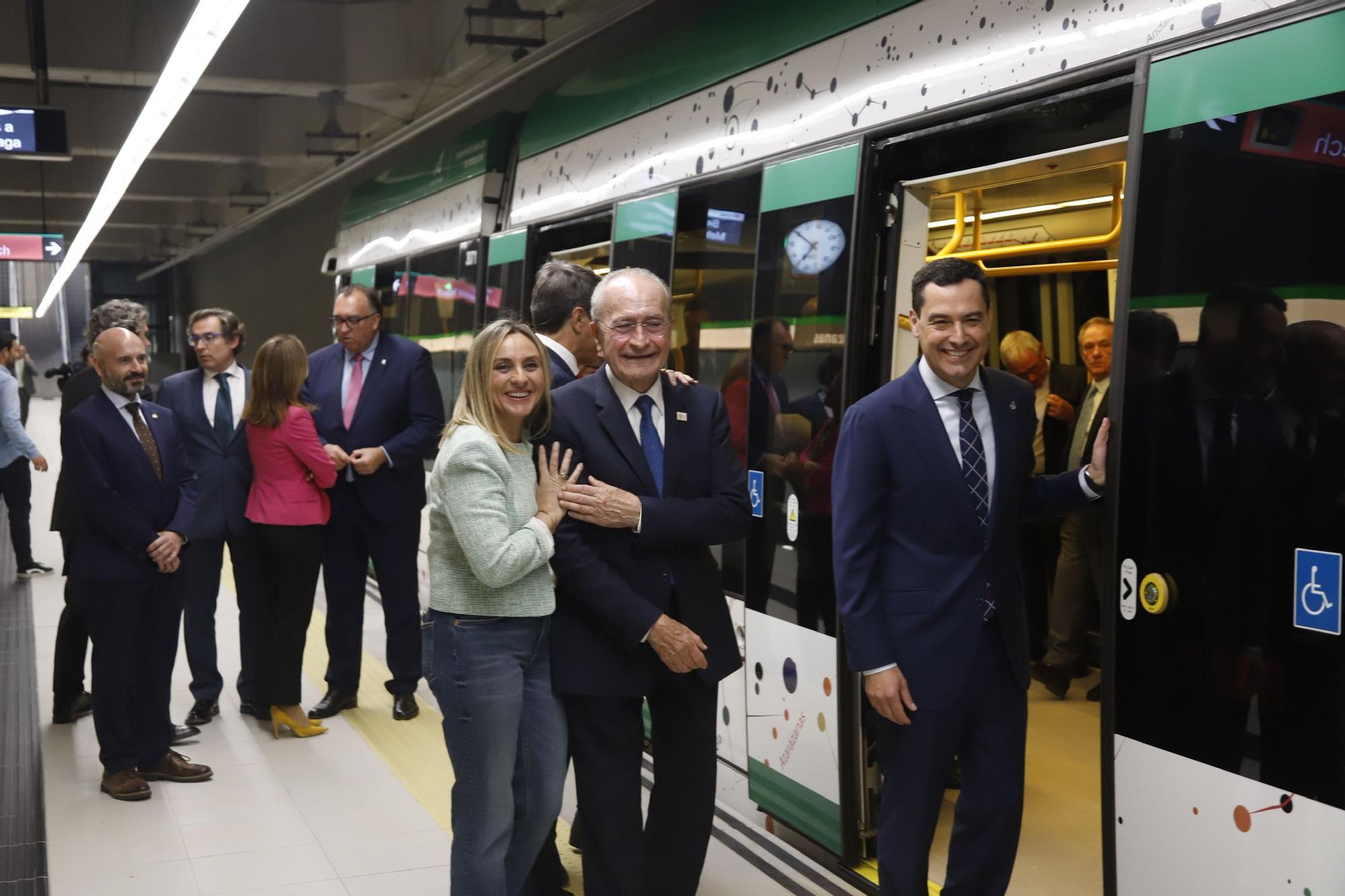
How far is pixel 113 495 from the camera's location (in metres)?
4.08

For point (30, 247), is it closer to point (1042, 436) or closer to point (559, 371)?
point (1042, 436)

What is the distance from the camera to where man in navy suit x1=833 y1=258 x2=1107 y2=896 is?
261cm

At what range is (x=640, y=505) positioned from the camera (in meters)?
2.63

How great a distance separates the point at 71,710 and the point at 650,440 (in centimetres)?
375

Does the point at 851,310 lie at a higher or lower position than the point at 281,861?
higher

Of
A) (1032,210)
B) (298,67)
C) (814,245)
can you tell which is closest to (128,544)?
(814,245)

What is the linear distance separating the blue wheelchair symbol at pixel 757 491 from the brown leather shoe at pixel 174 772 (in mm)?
2296

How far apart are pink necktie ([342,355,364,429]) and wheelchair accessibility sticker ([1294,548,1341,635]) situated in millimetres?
4028

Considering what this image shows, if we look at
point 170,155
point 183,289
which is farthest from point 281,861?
point 183,289

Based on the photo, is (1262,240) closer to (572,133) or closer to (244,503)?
(572,133)

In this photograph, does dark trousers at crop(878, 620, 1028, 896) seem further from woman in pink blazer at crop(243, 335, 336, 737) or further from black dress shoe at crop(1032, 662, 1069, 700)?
woman in pink blazer at crop(243, 335, 336, 737)

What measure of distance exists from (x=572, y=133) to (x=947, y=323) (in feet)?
10.6

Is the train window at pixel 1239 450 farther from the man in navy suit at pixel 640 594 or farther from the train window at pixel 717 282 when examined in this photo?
the train window at pixel 717 282

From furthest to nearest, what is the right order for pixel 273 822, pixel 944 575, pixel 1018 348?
pixel 1018 348 → pixel 273 822 → pixel 944 575
